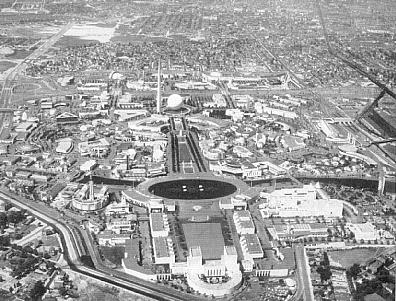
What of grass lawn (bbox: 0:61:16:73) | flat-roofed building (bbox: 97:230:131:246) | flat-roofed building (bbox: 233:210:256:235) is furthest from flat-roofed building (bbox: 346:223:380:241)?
grass lawn (bbox: 0:61:16:73)

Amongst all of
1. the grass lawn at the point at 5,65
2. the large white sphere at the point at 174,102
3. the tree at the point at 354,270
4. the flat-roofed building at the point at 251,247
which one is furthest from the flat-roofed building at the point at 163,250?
the grass lawn at the point at 5,65

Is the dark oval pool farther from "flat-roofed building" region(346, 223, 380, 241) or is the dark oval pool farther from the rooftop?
"flat-roofed building" region(346, 223, 380, 241)

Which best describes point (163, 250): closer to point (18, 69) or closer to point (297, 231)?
point (297, 231)

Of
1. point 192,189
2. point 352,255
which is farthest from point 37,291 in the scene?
point 352,255

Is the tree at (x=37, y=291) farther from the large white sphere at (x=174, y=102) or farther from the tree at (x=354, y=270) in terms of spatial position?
the large white sphere at (x=174, y=102)

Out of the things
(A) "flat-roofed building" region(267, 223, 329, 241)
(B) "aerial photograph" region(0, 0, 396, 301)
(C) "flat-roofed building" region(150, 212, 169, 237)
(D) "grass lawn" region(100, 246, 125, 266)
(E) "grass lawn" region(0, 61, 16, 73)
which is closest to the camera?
(B) "aerial photograph" region(0, 0, 396, 301)

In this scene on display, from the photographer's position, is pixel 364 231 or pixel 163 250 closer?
pixel 163 250
